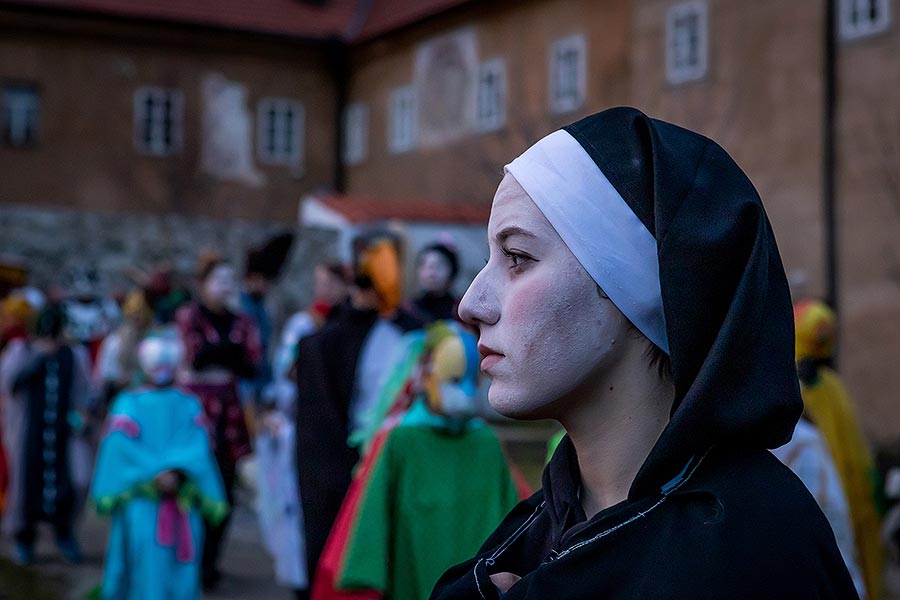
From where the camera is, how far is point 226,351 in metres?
9.44

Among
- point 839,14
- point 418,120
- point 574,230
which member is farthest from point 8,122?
point 574,230

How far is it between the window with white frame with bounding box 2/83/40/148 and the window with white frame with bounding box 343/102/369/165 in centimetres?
727

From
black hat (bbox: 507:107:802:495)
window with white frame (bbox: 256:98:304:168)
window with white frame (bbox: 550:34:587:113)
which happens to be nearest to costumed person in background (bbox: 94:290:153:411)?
black hat (bbox: 507:107:802:495)

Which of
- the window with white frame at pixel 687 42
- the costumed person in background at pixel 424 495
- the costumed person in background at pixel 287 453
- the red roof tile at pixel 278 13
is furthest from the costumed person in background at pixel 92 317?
the red roof tile at pixel 278 13

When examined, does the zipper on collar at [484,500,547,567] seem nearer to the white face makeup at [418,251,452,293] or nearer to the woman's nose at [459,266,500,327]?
the woman's nose at [459,266,500,327]

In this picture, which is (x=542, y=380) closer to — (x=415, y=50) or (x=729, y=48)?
(x=729, y=48)

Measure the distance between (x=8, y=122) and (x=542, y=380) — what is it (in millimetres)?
29950

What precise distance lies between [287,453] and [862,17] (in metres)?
11.4

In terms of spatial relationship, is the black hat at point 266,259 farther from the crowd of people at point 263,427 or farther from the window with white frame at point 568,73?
the window with white frame at point 568,73

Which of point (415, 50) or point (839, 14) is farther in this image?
point (415, 50)

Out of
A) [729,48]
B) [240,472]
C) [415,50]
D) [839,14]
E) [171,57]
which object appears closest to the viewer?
[240,472]

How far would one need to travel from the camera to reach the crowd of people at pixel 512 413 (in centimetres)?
158

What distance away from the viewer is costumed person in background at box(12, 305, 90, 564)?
10102 mm

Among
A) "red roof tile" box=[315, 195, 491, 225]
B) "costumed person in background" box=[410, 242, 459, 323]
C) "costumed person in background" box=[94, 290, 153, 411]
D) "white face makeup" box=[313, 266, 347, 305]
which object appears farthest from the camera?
"red roof tile" box=[315, 195, 491, 225]
